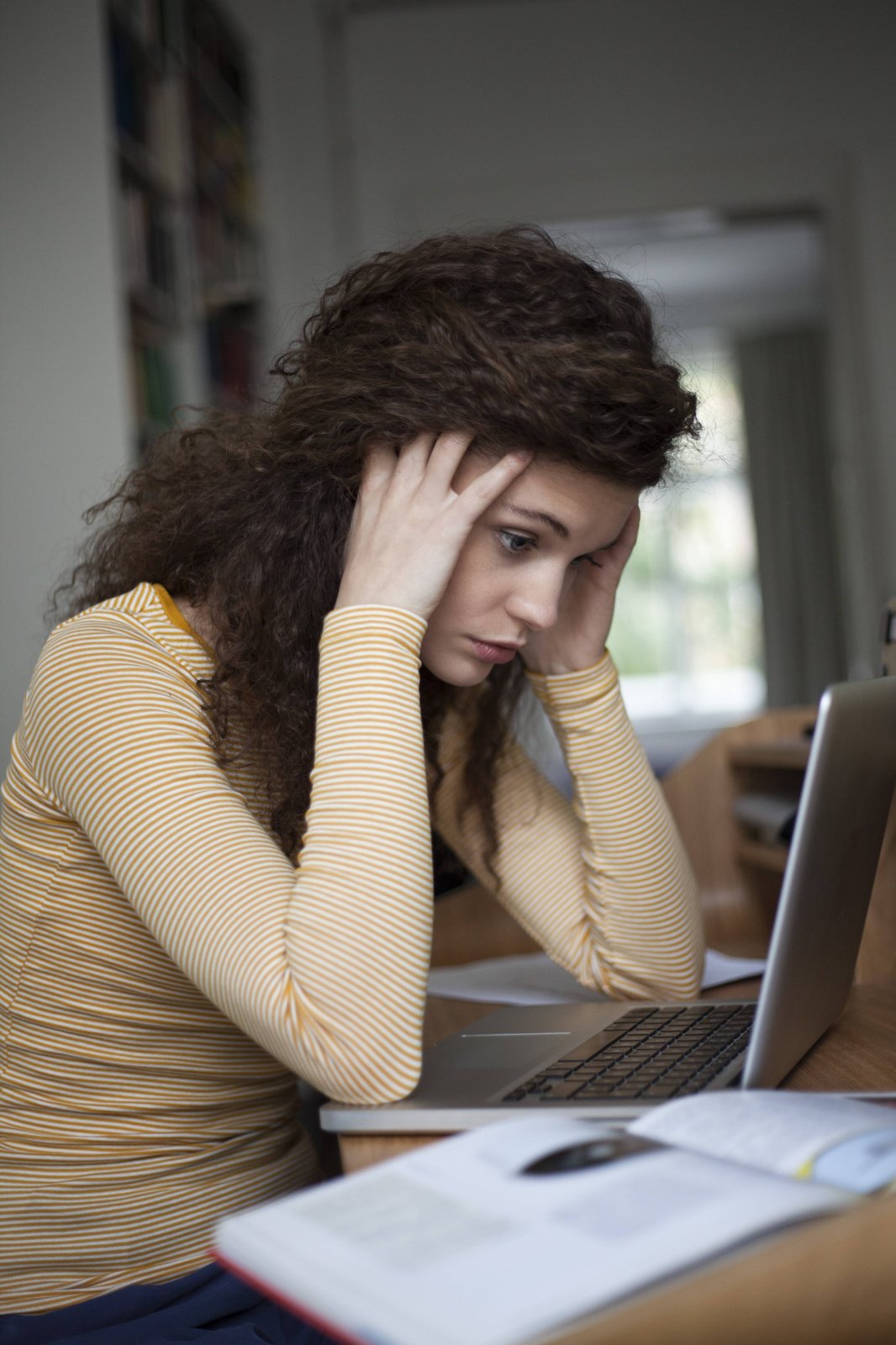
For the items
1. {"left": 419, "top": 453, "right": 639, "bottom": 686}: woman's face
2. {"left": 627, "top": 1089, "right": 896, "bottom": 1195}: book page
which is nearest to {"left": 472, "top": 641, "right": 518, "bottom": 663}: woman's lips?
{"left": 419, "top": 453, "right": 639, "bottom": 686}: woman's face

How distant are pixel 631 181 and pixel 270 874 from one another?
3924mm

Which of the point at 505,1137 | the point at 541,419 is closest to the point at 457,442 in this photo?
the point at 541,419

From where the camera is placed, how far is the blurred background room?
7.50 ft

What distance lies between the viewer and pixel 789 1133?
0.54m

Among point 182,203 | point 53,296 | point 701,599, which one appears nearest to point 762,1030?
point 53,296

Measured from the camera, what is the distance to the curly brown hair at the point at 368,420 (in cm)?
91

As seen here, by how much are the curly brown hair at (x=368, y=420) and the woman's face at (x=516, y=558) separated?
0.06ft

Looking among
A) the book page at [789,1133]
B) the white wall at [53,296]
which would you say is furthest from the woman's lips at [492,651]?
the white wall at [53,296]

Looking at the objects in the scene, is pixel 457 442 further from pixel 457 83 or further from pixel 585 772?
pixel 457 83

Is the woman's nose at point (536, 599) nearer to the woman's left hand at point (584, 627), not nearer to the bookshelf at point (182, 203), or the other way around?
the woman's left hand at point (584, 627)

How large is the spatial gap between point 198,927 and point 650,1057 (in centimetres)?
30

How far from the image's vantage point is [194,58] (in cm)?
325

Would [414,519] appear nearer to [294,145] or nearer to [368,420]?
[368,420]

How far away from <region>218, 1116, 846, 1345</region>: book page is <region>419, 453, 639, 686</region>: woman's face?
19.8 inches
